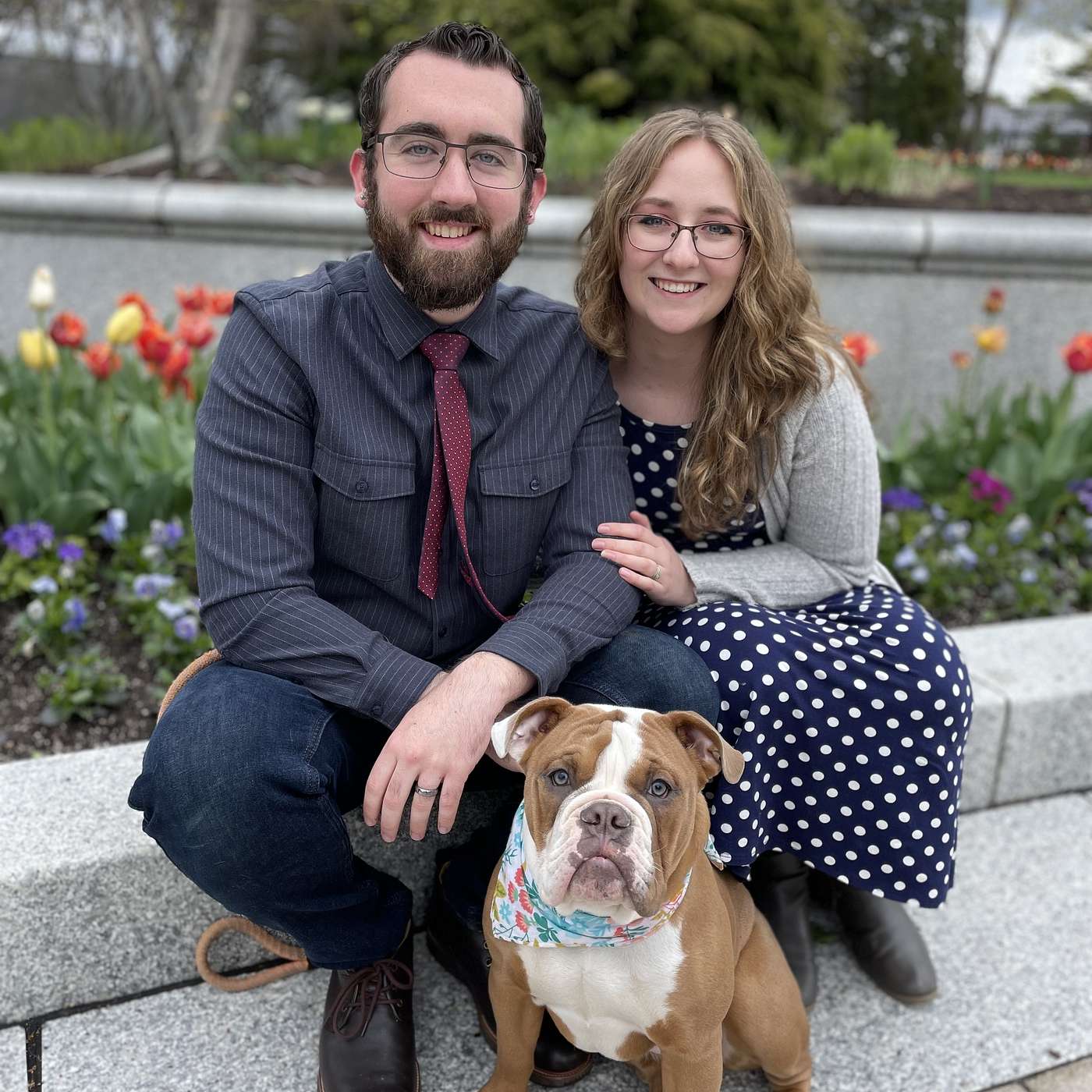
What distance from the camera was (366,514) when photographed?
202 cm

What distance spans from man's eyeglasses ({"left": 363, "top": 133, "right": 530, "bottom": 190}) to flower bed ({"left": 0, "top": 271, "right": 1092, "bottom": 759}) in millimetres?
1304

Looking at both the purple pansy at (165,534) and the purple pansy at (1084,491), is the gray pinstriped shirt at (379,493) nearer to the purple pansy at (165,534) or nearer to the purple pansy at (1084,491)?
the purple pansy at (165,534)

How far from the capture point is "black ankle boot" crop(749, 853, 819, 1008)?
2.28 m

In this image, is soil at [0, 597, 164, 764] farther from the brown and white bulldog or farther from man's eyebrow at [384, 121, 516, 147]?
man's eyebrow at [384, 121, 516, 147]

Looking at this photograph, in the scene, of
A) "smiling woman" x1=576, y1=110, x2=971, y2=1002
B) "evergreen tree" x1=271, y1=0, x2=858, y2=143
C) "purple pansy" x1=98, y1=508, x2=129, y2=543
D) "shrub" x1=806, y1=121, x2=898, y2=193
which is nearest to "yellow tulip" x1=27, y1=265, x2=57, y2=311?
"purple pansy" x1=98, y1=508, x2=129, y2=543

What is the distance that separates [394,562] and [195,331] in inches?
63.6

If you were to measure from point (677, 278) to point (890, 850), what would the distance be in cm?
122

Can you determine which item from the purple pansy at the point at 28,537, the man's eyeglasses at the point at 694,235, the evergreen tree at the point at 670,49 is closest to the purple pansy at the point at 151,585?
the purple pansy at the point at 28,537

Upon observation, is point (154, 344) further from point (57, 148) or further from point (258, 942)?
point (57, 148)

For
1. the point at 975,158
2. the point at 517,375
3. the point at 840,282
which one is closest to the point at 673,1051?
the point at 517,375

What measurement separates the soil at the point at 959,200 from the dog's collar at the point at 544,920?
4.65 meters

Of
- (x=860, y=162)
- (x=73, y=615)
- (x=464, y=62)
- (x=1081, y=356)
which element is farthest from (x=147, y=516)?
(x=860, y=162)

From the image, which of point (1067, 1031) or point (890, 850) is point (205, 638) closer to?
point (890, 850)

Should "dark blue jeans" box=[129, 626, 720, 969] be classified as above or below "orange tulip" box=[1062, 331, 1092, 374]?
below
